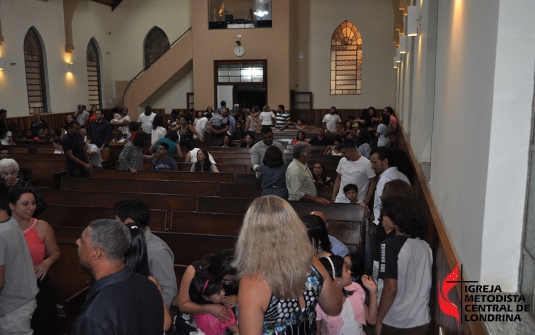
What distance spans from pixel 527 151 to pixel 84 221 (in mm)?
4923

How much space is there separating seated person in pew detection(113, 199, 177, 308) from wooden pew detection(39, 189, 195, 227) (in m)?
2.64

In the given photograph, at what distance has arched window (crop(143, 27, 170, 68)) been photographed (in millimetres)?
21703

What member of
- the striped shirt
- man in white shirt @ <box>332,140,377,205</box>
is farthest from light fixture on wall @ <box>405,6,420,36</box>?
the striped shirt

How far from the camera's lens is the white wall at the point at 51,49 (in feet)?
49.6

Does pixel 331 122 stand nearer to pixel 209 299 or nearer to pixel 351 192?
pixel 351 192

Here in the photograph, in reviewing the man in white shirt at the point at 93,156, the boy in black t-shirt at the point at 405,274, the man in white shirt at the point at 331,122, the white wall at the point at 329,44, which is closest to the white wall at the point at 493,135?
the boy in black t-shirt at the point at 405,274

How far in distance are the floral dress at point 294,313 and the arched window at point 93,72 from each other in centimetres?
1950

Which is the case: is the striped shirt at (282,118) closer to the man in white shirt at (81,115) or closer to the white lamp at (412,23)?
the man in white shirt at (81,115)

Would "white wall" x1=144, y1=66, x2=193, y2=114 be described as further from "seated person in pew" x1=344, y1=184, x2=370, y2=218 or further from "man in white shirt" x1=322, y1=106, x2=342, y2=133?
"seated person in pew" x1=344, y1=184, x2=370, y2=218

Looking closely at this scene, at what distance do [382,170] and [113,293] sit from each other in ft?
12.1

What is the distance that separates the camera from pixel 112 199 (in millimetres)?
6512

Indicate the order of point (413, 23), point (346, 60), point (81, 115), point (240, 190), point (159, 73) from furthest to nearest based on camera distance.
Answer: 1. point (346, 60)
2. point (159, 73)
3. point (81, 115)
4. point (413, 23)
5. point (240, 190)

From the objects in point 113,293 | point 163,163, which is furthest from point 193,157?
point 113,293

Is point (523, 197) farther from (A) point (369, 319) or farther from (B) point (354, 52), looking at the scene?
(B) point (354, 52)
